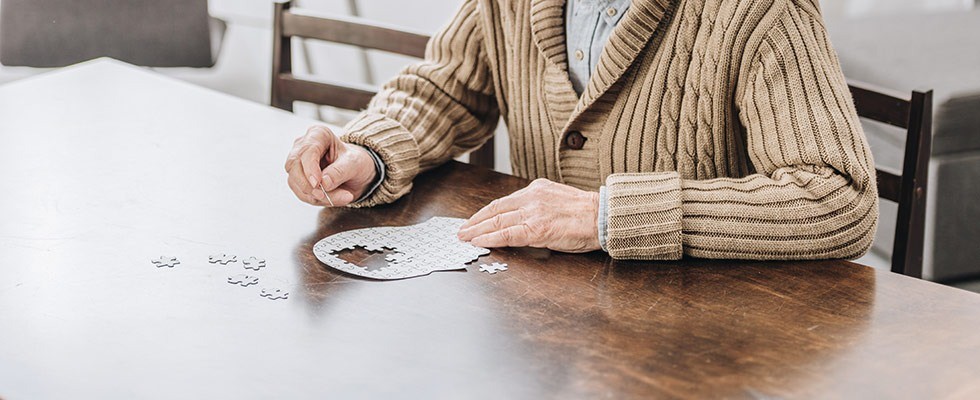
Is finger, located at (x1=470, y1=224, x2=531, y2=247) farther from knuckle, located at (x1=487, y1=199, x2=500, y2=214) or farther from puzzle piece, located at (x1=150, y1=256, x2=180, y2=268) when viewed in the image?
puzzle piece, located at (x1=150, y1=256, x2=180, y2=268)

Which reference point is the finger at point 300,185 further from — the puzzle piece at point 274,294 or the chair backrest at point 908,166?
the chair backrest at point 908,166

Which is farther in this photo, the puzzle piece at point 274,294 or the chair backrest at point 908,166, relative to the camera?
the chair backrest at point 908,166

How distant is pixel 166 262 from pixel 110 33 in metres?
2.40

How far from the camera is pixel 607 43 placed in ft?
5.87

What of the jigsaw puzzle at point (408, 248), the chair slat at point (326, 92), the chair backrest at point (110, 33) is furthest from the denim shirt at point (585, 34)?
the chair backrest at point (110, 33)

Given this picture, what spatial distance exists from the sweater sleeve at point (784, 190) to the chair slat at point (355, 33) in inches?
36.4

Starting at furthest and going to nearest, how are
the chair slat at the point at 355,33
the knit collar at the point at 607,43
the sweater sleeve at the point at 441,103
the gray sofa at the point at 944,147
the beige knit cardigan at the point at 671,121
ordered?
the gray sofa at the point at 944,147, the chair slat at the point at 355,33, the sweater sleeve at the point at 441,103, the knit collar at the point at 607,43, the beige knit cardigan at the point at 671,121

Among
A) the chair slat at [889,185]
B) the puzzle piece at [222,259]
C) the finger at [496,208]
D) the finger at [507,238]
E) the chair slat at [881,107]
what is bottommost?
the puzzle piece at [222,259]

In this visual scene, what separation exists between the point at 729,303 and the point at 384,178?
0.66m

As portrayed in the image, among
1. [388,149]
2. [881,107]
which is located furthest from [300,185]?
[881,107]

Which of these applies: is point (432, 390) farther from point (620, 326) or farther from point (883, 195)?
point (883, 195)

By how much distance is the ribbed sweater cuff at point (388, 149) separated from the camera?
1.82 meters

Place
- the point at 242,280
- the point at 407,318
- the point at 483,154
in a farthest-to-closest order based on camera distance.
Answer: the point at 483,154 < the point at 242,280 < the point at 407,318

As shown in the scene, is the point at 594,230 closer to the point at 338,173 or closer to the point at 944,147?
the point at 338,173
